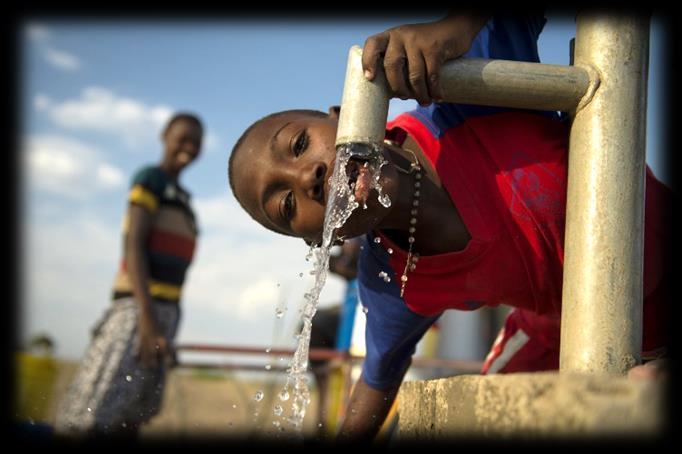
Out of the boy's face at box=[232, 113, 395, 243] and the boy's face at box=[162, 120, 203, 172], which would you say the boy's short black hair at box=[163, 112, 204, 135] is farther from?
the boy's face at box=[232, 113, 395, 243]

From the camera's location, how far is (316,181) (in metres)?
2.02

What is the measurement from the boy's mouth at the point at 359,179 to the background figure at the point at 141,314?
252 cm

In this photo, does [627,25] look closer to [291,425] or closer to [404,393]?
[404,393]

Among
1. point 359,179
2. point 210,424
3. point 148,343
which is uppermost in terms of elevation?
point 359,179

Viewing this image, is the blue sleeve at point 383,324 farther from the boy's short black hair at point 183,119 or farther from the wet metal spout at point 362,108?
the boy's short black hair at point 183,119

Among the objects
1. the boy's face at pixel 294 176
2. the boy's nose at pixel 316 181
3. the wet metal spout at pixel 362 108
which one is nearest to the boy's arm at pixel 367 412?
the boy's face at pixel 294 176

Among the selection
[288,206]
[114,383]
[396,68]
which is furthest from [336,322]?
[396,68]

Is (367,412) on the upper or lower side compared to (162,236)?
lower

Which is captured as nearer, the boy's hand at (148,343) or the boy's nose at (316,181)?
the boy's nose at (316,181)

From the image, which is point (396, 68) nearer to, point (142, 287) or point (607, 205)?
point (607, 205)

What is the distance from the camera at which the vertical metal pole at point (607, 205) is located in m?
1.40

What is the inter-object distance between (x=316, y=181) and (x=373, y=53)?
1.88ft

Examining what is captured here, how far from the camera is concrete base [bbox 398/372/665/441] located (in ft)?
3.01

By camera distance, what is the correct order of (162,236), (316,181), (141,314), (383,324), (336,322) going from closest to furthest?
1. (316,181)
2. (383,324)
3. (141,314)
4. (162,236)
5. (336,322)
